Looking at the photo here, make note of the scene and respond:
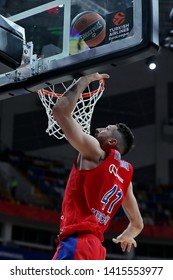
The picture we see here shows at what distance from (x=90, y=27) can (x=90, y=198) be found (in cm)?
108

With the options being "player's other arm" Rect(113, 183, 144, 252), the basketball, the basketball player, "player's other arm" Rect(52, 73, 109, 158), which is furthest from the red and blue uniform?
the basketball

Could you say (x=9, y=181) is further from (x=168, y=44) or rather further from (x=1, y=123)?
(x=168, y=44)

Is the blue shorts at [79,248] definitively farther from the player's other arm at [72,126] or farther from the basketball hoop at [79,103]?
the basketball hoop at [79,103]

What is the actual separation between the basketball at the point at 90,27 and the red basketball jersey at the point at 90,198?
0.71 metres

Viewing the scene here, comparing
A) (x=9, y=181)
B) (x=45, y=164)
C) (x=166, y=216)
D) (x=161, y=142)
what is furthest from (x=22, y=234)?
(x=161, y=142)

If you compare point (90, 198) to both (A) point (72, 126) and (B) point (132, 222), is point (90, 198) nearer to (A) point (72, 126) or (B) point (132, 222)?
(A) point (72, 126)

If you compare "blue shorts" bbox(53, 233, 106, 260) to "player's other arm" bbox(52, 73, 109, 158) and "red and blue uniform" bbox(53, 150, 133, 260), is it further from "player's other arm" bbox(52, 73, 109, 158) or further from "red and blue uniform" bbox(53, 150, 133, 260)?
"player's other arm" bbox(52, 73, 109, 158)

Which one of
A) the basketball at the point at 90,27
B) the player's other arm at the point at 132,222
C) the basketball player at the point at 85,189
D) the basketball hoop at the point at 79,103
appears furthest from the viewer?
the basketball hoop at the point at 79,103

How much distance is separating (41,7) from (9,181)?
11.5 meters

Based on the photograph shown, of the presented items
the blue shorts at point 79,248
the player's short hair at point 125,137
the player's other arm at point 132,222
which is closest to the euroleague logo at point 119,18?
the player's short hair at point 125,137

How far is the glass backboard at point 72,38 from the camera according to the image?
3090 mm

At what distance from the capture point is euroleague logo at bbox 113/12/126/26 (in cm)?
326

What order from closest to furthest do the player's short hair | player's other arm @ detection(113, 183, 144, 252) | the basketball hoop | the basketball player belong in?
the basketball player
the player's short hair
player's other arm @ detection(113, 183, 144, 252)
the basketball hoop
